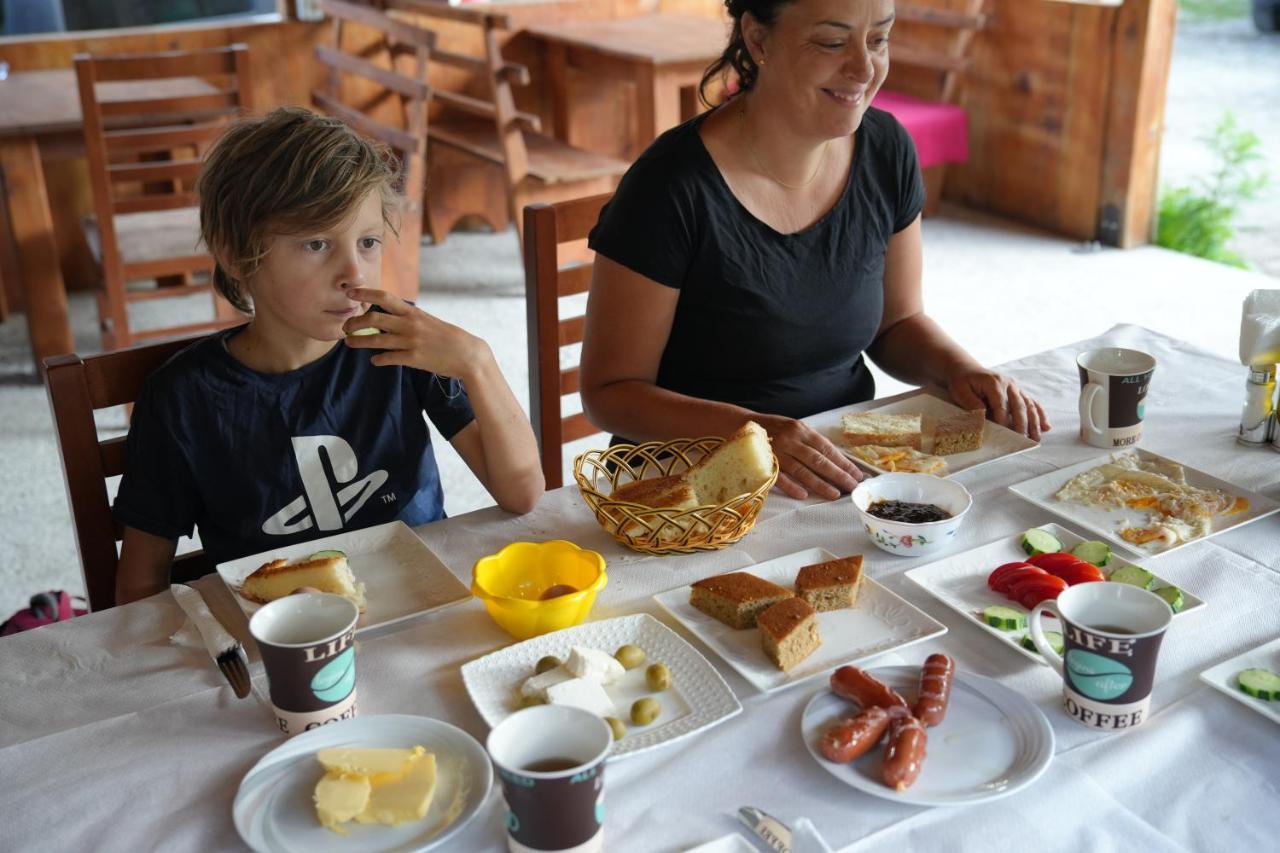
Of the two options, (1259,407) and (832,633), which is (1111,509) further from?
(832,633)

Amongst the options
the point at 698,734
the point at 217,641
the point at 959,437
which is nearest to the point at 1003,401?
the point at 959,437

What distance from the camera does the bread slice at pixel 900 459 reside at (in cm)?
146

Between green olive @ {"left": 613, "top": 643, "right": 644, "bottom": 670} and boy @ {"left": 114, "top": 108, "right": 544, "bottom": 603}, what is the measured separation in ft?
A: 1.16

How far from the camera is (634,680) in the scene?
1071mm

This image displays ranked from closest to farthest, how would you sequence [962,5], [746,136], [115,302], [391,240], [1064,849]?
[1064,849], [746,136], [115,302], [391,240], [962,5]

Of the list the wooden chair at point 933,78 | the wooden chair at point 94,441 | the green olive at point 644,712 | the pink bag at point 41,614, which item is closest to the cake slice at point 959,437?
the green olive at point 644,712

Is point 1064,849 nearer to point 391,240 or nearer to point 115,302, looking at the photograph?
point 115,302

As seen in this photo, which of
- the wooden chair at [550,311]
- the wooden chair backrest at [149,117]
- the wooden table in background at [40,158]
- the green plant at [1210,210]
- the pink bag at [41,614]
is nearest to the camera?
the pink bag at [41,614]

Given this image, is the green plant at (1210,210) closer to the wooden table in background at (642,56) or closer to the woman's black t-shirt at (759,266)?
the wooden table in background at (642,56)

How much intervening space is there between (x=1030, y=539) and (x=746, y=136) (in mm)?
747

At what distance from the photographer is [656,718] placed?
3.36ft

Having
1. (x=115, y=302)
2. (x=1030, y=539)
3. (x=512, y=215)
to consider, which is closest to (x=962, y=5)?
(x=512, y=215)

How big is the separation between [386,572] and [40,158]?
2.69 m

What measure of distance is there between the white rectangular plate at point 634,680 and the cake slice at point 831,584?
140 millimetres
